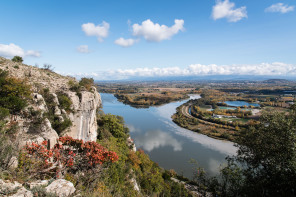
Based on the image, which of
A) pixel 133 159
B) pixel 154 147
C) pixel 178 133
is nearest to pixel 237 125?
pixel 178 133

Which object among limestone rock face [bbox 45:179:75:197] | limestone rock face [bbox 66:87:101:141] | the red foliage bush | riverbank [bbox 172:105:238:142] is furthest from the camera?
riverbank [bbox 172:105:238:142]

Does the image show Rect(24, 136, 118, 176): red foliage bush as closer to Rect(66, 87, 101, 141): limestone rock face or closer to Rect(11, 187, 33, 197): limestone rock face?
Rect(11, 187, 33, 197): limestone rock face

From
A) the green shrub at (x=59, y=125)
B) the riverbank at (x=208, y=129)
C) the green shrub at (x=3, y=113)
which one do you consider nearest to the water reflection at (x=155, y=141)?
the riverbank at (x=208, y=129)

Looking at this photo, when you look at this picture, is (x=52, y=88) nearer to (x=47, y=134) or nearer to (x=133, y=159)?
(x=47, y=134)

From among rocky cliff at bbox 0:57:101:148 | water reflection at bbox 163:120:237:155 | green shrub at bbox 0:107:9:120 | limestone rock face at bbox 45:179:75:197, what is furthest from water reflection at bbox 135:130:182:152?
limestone rock face at bbox 45:179:75:197

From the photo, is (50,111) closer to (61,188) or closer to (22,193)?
(61,188)

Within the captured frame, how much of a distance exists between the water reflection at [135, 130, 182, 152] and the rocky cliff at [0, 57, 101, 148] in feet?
64.2

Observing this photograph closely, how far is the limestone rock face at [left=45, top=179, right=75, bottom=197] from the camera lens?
3562 millimetres

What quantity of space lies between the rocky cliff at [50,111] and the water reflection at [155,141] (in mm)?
19561

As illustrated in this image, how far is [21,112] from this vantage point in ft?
25.6

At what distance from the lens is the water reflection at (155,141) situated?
103 feet

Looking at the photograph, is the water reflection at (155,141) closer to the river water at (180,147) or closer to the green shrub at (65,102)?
the river water at (180,147)

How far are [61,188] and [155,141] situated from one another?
3176 centimetres

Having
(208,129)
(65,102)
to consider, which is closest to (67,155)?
(65,102)
